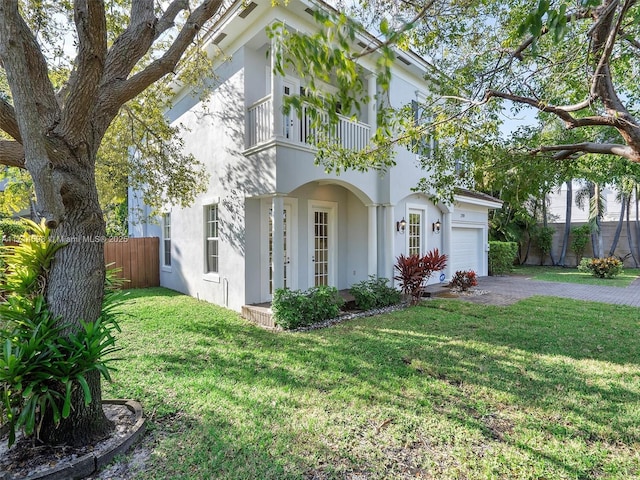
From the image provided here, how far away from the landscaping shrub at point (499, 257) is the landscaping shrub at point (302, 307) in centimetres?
1188

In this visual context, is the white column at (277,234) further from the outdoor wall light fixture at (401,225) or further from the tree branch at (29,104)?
the tree branch at (29,104)

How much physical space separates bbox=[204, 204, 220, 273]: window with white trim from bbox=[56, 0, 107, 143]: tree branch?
6517 mm

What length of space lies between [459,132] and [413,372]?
424 centimetres

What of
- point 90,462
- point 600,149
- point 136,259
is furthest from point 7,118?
point 136,259

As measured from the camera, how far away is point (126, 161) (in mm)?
9922

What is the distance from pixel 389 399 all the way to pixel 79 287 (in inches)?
139

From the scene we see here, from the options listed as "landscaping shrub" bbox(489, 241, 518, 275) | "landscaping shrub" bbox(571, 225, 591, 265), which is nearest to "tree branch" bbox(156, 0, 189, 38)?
"landscaping shrub" bbox(489, 241, 518, 275)

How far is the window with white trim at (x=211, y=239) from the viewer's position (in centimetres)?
995

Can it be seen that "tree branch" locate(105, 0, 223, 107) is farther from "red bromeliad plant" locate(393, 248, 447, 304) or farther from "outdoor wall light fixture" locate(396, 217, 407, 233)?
"outdoor wall light fixture" locate(396, 217, 407, 233)

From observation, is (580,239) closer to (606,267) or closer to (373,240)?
(606,267)

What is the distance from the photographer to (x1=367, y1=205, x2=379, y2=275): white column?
996cm

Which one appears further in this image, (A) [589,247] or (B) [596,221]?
(A) [589,247]

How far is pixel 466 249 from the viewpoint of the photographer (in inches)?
591

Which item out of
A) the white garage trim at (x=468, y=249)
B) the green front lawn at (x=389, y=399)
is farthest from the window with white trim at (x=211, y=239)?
the white garage trim at (x=468, y=249)
